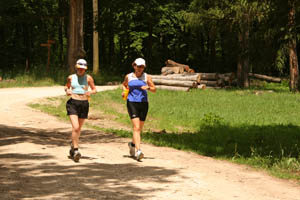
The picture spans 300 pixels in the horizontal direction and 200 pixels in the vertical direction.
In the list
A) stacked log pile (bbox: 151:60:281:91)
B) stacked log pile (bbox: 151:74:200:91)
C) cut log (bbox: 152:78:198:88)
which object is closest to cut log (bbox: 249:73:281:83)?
stacked log pile (bbox: 151:60:281:91)

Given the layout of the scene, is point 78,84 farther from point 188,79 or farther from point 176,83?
point 188,79

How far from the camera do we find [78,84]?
991 centimetres

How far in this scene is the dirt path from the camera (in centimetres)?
753

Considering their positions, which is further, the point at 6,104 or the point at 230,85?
the point at 230,85

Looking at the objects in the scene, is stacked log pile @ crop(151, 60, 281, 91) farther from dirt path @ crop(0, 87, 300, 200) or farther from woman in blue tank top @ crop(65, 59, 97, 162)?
woman in blue tank top @ crop(65, 59, 97, 162)

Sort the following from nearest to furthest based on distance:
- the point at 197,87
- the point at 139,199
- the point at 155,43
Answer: the point at 139,199 < the point at 197,87 < the point at 155,43

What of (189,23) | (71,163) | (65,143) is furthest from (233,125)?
(189,23)

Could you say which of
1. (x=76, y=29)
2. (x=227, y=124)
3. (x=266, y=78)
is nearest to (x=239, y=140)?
(x=227, y=124)

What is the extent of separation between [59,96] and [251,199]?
52.2 ft

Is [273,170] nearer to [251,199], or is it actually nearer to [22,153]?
[251,199]

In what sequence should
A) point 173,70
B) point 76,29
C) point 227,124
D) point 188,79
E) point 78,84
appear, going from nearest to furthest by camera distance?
point 78,84 → point 227,124 → point 76,29 → point 188,79 → point 173,70

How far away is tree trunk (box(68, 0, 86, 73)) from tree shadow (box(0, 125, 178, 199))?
708 inches

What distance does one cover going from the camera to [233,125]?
1641 centimetres

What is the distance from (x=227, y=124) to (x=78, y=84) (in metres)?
7.87
